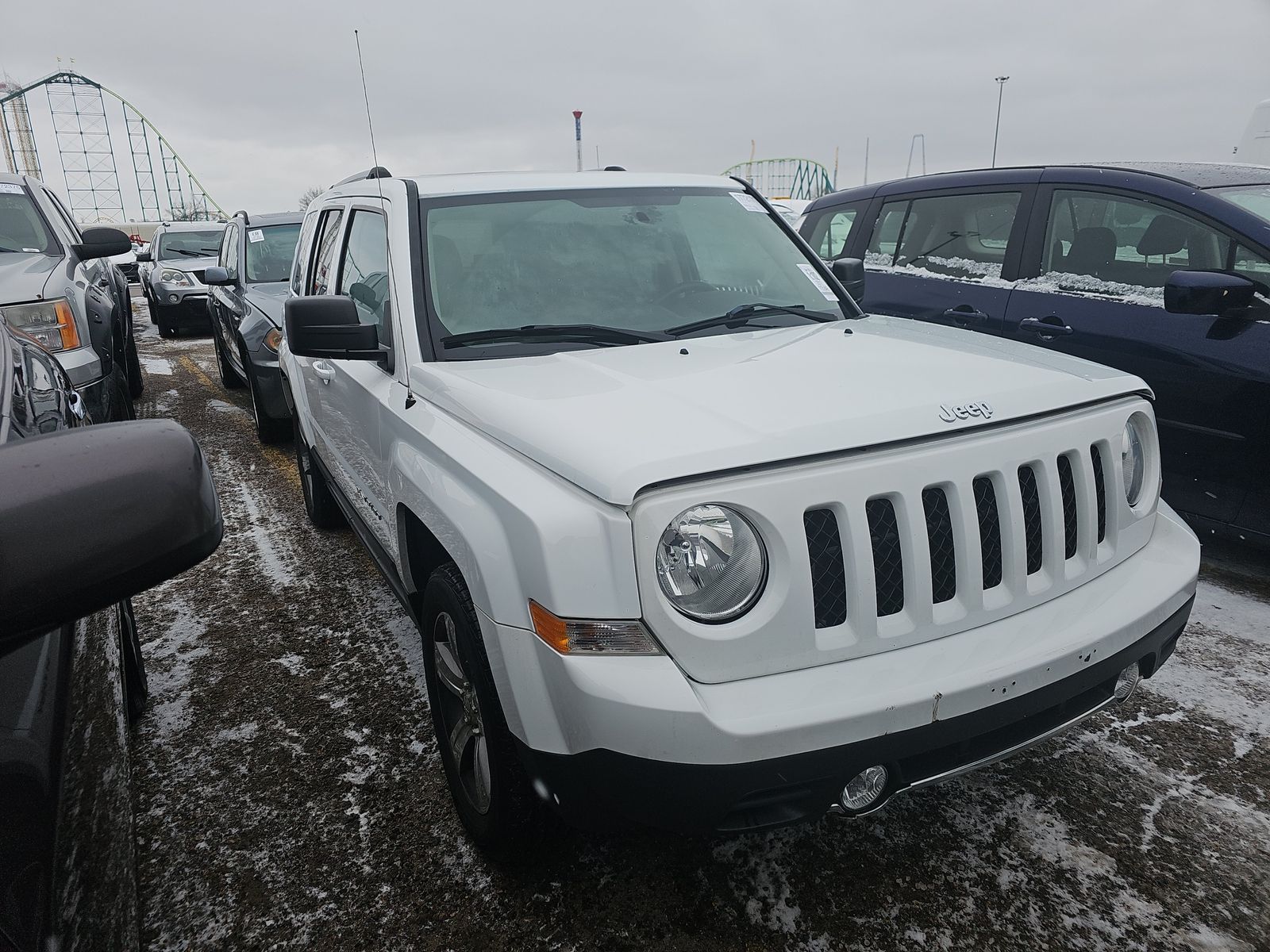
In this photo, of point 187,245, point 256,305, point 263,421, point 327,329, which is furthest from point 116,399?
point 187,245

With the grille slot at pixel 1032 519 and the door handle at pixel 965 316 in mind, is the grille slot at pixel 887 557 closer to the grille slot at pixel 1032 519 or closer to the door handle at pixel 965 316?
the grille slot at pixel 1032 519

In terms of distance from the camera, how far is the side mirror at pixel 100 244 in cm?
625

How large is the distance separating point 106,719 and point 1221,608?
3.99 metres

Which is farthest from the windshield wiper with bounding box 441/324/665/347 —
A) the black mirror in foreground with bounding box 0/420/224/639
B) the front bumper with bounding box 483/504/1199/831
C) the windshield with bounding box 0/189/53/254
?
the windshield with bounding box 0/189/53/254

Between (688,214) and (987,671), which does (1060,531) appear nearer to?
(987,671)

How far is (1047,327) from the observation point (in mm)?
4211

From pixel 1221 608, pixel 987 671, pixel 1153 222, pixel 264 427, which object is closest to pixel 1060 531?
pixel 987 671

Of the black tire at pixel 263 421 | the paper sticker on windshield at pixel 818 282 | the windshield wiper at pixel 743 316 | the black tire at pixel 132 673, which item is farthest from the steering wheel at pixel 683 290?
the black tire at pixel 263 421

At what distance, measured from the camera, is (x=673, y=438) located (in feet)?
5.74

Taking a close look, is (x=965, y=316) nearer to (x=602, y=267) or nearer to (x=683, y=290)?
(x=683, y=290)

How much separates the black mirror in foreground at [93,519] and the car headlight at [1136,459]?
2228mm

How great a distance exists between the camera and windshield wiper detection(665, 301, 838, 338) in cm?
279

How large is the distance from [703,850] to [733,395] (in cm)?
124

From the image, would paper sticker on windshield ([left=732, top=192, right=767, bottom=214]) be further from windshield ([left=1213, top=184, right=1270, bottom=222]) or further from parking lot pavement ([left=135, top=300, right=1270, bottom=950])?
parking lot pavement ([left=135, top=300, right=1270, bottom=950])
